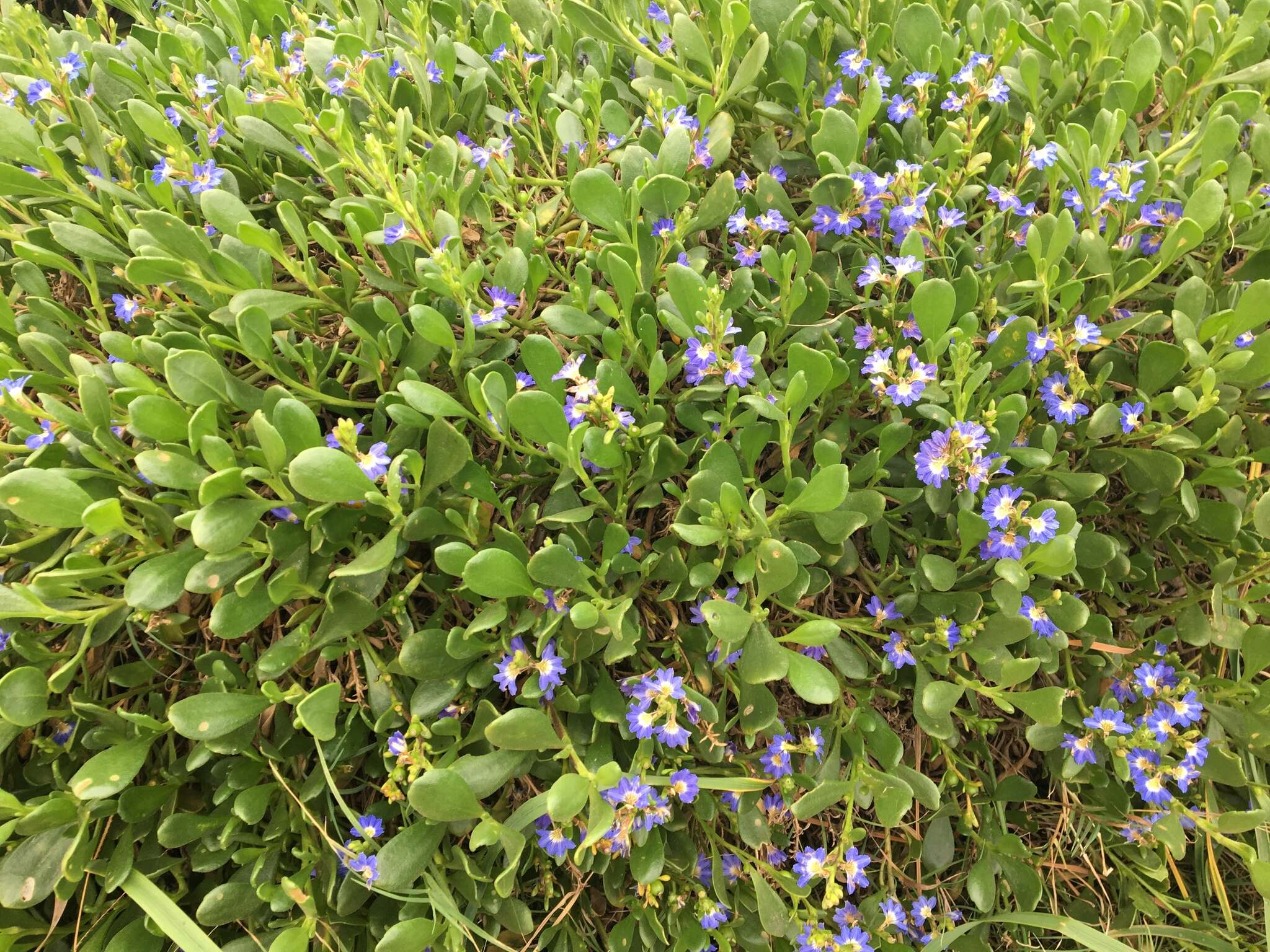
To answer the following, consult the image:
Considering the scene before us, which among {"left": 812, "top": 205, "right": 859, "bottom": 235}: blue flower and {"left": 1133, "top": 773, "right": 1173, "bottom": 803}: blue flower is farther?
{"left": 812, "top": 205, "right": 859, "bottom": 235}: blue flower

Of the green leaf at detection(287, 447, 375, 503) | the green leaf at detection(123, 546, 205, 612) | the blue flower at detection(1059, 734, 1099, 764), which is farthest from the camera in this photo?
the blue flower at detection(1059, 734, 1099, 764)

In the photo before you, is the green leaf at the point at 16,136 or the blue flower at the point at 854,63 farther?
the blue flower at the point at 854,63

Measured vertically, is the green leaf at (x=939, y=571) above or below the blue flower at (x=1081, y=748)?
above

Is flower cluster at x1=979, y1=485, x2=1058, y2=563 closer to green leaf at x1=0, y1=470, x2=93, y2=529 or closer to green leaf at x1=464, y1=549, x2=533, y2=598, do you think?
green leaf at x1=464, y1=549, x2=533, y2=598

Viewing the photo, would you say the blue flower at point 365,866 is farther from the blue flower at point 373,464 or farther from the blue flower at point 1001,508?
the blue flower at point 1001,508

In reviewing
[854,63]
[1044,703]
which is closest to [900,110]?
[854,63]

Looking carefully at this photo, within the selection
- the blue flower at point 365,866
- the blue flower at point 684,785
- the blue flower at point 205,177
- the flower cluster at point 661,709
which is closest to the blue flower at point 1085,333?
the flower cluster at point 661,709

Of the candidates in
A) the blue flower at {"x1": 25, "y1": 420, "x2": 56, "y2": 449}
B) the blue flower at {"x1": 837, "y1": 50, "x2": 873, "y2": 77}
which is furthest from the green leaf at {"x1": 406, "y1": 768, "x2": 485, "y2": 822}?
the blue flower at {"x1": 837, "y1": 50, "x2": 873, "y2": 77}
